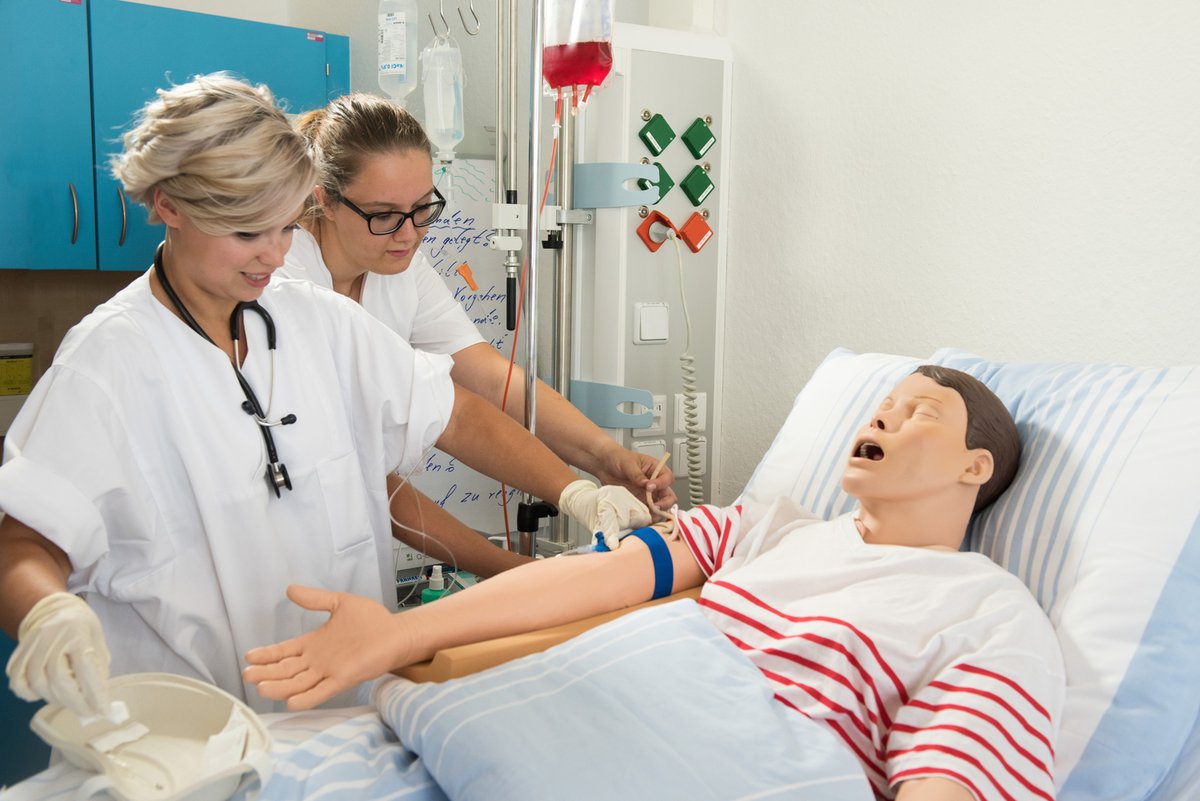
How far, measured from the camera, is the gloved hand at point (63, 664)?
0.96 metres

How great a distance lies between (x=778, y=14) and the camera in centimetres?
223

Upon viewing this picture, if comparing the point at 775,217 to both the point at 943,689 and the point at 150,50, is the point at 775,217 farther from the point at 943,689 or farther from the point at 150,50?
the point at 150,50

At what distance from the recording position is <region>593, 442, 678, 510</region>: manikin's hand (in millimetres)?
1800

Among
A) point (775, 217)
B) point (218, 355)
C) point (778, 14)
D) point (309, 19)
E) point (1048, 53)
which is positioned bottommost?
point (218, 355)

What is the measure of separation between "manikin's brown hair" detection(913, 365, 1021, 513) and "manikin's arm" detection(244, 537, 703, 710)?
0.44m

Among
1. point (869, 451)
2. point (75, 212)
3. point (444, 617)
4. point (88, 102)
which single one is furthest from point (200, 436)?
point (88, 102)

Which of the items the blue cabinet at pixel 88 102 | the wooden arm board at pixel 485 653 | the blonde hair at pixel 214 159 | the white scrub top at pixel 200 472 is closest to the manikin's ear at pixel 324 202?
the white scrub top at pixel 200 472

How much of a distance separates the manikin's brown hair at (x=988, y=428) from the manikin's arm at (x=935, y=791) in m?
0.50

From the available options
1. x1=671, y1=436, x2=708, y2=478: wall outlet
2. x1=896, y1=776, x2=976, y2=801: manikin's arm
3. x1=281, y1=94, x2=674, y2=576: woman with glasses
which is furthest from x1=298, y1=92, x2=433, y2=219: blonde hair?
x1=896, y1=776, x2=976, y2=801: manikin's arm

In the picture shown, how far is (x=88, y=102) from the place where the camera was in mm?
2379

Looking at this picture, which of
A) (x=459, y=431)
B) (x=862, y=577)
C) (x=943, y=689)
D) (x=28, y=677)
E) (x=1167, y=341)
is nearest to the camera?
(x=28, y=677)

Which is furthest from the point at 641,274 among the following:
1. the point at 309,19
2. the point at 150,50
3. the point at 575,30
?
the point at 309,19

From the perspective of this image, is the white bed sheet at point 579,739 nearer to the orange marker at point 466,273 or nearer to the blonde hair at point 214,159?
the blonde hair at point 214,159

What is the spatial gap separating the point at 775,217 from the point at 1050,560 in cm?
118
